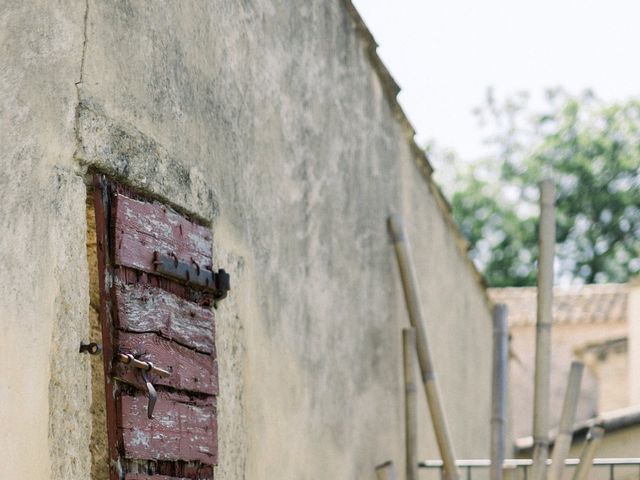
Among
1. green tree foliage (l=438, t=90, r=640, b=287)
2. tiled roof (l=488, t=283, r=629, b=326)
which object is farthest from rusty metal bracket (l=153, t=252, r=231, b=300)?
green tree foliage (l=438, t=90, r=640, b=287)

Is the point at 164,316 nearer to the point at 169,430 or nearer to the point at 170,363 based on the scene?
the point at 170,363

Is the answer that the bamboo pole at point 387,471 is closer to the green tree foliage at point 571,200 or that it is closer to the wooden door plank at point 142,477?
the wooden door plank at point 142,477

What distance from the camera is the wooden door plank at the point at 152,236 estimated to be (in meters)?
3.57

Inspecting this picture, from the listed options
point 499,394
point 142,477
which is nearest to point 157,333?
point 142,477

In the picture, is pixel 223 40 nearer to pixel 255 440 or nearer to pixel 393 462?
pixel 255 440

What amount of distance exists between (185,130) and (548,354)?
2.50 meters

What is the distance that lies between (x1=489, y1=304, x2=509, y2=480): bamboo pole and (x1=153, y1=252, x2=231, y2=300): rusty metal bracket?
2237 mm

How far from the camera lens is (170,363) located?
3.77 m

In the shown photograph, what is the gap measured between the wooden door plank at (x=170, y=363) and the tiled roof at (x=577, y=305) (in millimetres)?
16644

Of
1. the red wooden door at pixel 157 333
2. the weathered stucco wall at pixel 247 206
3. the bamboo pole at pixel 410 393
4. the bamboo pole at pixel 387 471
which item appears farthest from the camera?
the bamboo pole at pixel 410 393

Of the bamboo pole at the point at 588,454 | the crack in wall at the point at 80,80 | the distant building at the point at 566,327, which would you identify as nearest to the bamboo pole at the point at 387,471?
the bamboo pole at the point at 588,454

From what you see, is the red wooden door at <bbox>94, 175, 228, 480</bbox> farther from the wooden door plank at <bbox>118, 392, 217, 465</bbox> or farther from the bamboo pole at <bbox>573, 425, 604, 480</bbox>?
the bamboo pole at <bbox>573, 425, 604, 480</bbox>

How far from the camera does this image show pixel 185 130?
13.4 feet

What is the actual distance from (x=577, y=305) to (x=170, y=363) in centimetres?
1796
